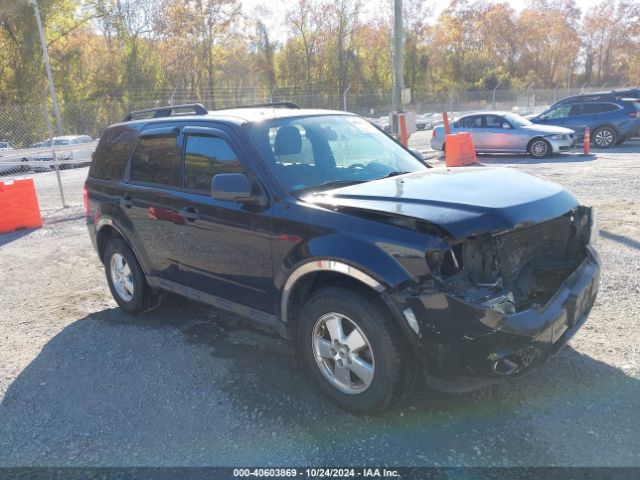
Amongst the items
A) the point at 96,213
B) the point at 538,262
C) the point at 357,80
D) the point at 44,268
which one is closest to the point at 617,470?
the point at 538,262

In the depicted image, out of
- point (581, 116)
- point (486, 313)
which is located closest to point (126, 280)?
point (486, 313)

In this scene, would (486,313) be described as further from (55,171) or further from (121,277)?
(55,171)

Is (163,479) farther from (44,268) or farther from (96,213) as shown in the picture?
(44,268)

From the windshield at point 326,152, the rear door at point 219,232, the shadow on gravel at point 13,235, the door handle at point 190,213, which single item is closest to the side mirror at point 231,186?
the rear door at point 219,232

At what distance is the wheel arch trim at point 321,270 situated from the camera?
3029 mm

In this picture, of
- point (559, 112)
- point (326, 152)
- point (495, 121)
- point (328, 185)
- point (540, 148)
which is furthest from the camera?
point (559, 112)

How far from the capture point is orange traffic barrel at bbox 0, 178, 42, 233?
31.0ft

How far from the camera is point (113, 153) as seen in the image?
209 inches

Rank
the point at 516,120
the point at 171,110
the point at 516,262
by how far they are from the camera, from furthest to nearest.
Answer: the point at 516,120, the point at 171,110, the point at 516,262


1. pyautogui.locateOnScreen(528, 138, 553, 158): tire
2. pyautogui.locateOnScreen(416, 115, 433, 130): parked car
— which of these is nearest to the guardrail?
pyautogui.locateOnScreen(528, 138, 553, 158): tire

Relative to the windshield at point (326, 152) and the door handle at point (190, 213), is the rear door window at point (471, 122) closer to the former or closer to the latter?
the windshield at point (326, 152)

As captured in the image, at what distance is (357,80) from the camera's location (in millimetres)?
60438

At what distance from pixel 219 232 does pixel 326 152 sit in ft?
3.33

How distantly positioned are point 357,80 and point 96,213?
190 feet
